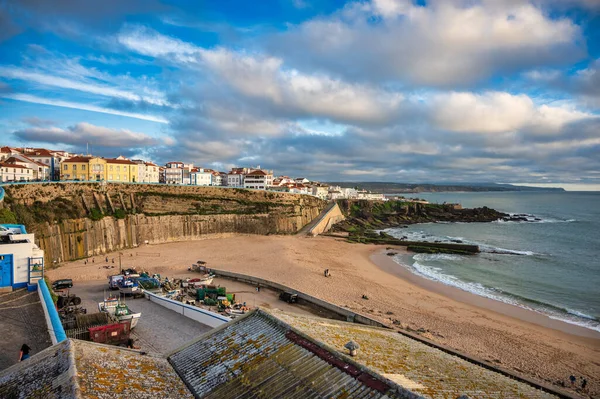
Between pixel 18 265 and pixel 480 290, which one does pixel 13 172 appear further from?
pixel 480 290

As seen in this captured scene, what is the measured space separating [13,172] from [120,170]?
15.9 meters

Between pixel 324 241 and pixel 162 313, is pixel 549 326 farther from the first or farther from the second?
pixel 324 241

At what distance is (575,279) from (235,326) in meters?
37.5

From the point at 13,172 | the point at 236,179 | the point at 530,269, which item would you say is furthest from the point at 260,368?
the point at 236,179

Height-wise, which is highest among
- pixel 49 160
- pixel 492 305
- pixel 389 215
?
pixel 49 160

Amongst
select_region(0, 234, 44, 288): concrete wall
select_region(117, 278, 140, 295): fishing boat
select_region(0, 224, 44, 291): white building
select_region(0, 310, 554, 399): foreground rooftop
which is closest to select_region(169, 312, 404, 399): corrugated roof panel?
select_region(0, 310, 554, 399): foreground rooftop

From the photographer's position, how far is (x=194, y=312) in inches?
698

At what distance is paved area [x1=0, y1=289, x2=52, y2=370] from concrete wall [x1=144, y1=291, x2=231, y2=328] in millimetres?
6252

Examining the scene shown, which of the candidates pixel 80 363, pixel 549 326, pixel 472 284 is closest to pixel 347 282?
pixel 472 284

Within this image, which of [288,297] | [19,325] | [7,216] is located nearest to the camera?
[19,325]

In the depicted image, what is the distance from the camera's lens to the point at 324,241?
55812 millimetres

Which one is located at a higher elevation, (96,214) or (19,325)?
(96,214)

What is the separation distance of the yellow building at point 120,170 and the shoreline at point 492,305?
166 ft

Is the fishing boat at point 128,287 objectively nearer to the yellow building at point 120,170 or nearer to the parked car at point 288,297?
the parked car at point 288,297
